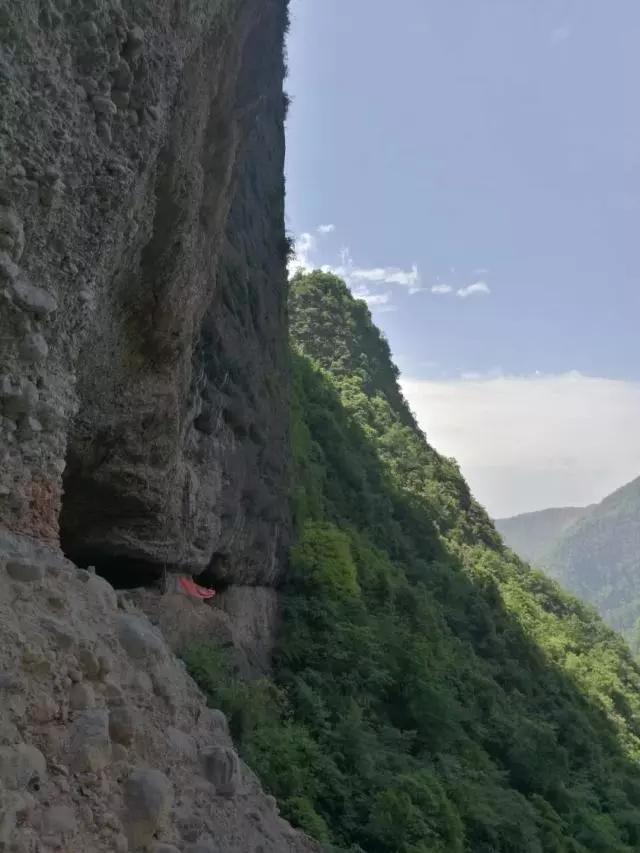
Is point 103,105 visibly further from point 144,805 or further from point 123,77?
point 144,805

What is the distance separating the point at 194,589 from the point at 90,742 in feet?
22.5

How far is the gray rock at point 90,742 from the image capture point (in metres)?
3.12

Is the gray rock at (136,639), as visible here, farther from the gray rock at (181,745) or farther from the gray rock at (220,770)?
the gray rock at (220,770)

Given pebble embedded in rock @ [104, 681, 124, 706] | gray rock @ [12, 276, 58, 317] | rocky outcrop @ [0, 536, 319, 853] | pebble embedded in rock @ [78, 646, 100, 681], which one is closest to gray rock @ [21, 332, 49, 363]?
gray rock @ [12, 276, 58, 317]

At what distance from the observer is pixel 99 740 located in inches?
128

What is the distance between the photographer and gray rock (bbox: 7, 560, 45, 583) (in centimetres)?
366

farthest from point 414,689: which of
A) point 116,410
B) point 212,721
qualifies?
point 212,721

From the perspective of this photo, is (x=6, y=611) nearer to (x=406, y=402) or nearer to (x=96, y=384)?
(x=96, y=384)

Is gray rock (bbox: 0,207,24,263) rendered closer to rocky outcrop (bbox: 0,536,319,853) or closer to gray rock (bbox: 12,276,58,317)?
gray rock (bbox: 12,276,58,317)

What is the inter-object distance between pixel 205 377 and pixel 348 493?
13.8 metres

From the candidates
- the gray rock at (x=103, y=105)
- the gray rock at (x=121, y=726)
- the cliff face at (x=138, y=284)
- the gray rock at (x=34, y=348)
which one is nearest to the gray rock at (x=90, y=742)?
the gray rock at (x=121, y=726)

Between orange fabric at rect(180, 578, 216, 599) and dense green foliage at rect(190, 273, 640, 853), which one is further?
orange fabric at rect(180, 578, 216, 599)

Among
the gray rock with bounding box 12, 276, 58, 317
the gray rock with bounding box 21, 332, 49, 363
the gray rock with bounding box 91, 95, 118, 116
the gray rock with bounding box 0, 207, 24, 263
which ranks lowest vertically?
the gray rock with bounding box 21, 332, 49, 363

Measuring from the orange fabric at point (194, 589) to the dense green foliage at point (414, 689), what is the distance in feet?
4.73
